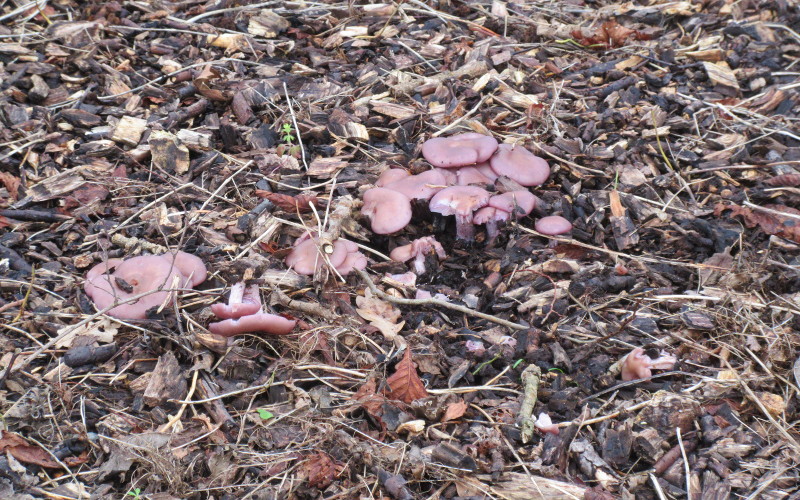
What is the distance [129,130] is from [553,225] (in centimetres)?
216

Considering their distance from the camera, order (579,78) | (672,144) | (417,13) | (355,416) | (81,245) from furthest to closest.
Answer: (417,13) → (579,78) → (672,144) → (81,245) → (355,416)

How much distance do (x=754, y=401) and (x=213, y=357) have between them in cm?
194

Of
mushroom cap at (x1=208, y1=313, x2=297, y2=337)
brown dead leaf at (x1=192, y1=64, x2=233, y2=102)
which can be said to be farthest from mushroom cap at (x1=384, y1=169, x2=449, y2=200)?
brown dead leaf at (x1=192, y1=64, x2=233, y2=102)

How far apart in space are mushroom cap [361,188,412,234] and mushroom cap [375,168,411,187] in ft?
0.38

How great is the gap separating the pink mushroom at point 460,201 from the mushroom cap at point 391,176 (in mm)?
273

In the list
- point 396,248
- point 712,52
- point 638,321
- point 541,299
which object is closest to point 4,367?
point 396,248

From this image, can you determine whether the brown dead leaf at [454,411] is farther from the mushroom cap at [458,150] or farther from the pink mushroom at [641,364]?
the mushroom cap at [458,150]

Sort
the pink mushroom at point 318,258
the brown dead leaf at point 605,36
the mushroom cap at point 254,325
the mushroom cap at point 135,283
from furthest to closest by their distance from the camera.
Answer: the brown dead leaf at point 605,36 → the pink mushroom at point 318,258 → the mushroom cap at point 135,283 → the mushroom cap at point 254,325

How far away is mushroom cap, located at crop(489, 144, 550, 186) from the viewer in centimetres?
334

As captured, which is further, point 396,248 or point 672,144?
point 672,144

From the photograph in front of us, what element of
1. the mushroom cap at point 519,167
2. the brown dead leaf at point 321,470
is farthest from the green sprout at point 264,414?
the mushroom cap at point 519,167

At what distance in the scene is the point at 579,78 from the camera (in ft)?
13.5

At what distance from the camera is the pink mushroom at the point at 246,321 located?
8.39 feet

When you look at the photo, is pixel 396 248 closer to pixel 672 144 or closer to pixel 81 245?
pixel 81 245
